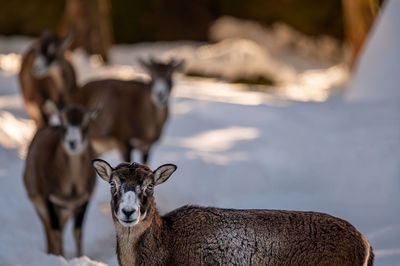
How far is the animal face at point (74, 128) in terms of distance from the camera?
517cm

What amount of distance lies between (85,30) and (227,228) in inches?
381

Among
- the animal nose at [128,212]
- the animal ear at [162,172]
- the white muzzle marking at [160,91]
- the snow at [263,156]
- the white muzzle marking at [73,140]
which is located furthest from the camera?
the white muzzle marking at [160,91]

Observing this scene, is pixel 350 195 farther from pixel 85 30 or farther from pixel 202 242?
pixel 85 30

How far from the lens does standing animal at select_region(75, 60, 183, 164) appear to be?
7301 millimetres

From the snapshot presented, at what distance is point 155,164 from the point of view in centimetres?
770

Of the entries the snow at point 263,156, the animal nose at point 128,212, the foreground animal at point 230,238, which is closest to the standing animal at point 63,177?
the snow at point 263,156

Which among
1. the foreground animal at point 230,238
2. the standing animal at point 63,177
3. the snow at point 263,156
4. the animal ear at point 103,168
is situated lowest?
the snow at point 263,156

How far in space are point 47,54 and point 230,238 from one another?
5.05 meters

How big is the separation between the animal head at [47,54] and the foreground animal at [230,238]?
4.47 meters

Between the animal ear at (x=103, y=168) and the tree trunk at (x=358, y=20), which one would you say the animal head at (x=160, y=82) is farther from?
the tree trunk at (x=358, y=20)

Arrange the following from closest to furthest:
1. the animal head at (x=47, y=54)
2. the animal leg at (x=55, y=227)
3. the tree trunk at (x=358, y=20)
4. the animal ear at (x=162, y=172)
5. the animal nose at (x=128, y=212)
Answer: the animal nose at (x=128, y=212) → the animal ear at (x=162, y=172) → the animal leg at (x=55, y=227) → the animal head at (x=47, y=54) → the tree trunk at (x=358, y=20)

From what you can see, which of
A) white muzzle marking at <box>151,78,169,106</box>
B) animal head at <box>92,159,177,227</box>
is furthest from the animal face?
white muzzle marking at <box>151,78,169,106</box>

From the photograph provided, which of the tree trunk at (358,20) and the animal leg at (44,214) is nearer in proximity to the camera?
the animal leg at (44,214)

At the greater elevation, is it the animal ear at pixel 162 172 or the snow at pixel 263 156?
the animal ear at pixel 162 172
